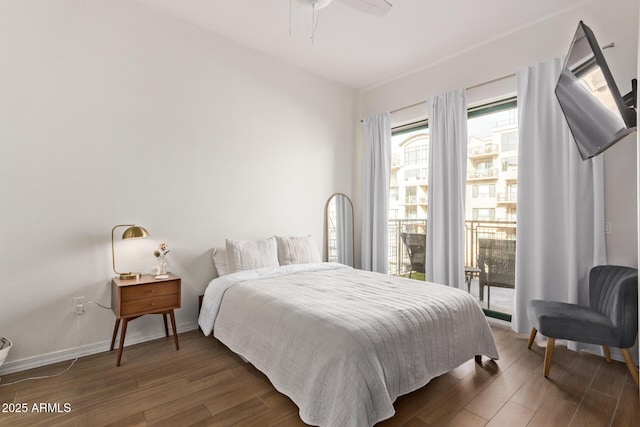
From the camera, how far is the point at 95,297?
2.67 m

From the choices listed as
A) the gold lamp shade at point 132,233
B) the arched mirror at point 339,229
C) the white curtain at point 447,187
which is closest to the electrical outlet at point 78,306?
the gold lamp shade at point 132,233

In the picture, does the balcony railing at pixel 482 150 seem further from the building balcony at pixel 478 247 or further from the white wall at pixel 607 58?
the building balcony at pixel 478 247

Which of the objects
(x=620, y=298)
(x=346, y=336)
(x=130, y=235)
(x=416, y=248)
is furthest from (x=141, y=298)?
(x=620, y=298)

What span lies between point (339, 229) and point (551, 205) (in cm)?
240

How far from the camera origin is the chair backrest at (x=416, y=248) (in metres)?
4.14

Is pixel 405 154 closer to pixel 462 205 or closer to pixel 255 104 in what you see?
pixel 462 205

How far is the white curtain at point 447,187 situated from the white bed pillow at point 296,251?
1338mm

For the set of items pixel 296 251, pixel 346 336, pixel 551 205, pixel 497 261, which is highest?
pixel 551 205

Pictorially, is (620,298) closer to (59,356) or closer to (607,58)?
(607,58)

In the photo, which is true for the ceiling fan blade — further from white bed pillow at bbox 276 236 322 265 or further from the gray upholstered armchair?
the gray upholstered armchair

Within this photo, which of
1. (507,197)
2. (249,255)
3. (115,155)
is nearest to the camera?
(115,155)

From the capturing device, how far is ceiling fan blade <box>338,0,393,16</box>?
2.21 metres

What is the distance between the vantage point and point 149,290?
100 inches

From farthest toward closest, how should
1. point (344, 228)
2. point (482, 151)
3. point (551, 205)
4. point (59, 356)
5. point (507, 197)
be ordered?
point (344, 228)
point (482, 151)
point (507, 197)
point (551, 205)
point (59, 356)
